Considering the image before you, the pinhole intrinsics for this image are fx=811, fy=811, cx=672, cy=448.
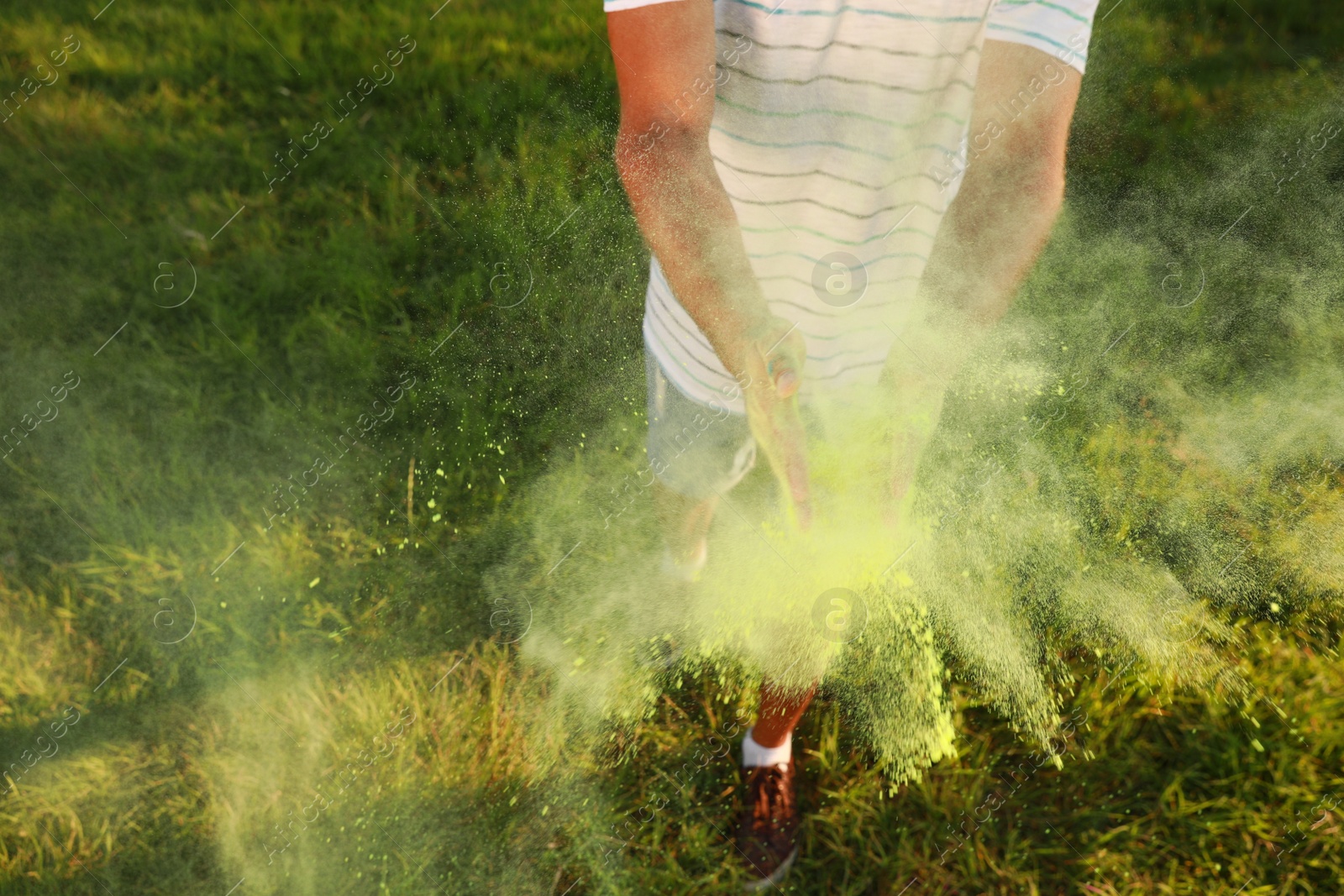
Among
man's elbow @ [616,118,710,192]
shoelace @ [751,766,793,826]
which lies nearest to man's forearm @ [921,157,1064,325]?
man's elbow @ [616,118,710,192]

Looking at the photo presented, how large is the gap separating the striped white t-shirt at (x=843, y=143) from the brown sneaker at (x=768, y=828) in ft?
3.67

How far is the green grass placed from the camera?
7.27 feet

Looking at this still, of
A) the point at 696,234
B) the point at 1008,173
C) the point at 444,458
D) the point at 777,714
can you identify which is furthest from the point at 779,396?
the point at 444,458

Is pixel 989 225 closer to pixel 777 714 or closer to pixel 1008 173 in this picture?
pixel 1008 173

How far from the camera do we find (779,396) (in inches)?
56.1

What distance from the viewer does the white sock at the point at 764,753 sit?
2.22 m

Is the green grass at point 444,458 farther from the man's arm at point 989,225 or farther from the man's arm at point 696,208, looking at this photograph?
the man's arm at point 696,208

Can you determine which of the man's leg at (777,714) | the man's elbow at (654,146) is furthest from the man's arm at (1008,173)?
the man's leg at (777,714)

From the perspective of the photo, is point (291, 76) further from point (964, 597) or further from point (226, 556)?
point (964, 597)

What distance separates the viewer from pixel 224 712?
94.0 inches

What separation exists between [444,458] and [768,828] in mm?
1530

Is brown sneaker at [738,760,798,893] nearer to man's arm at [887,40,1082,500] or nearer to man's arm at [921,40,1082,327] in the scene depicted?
man's arm at [887,40,1082,500]

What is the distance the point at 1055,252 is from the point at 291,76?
3426 mm

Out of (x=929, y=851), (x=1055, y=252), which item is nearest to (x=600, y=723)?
(x=929, y=851)
